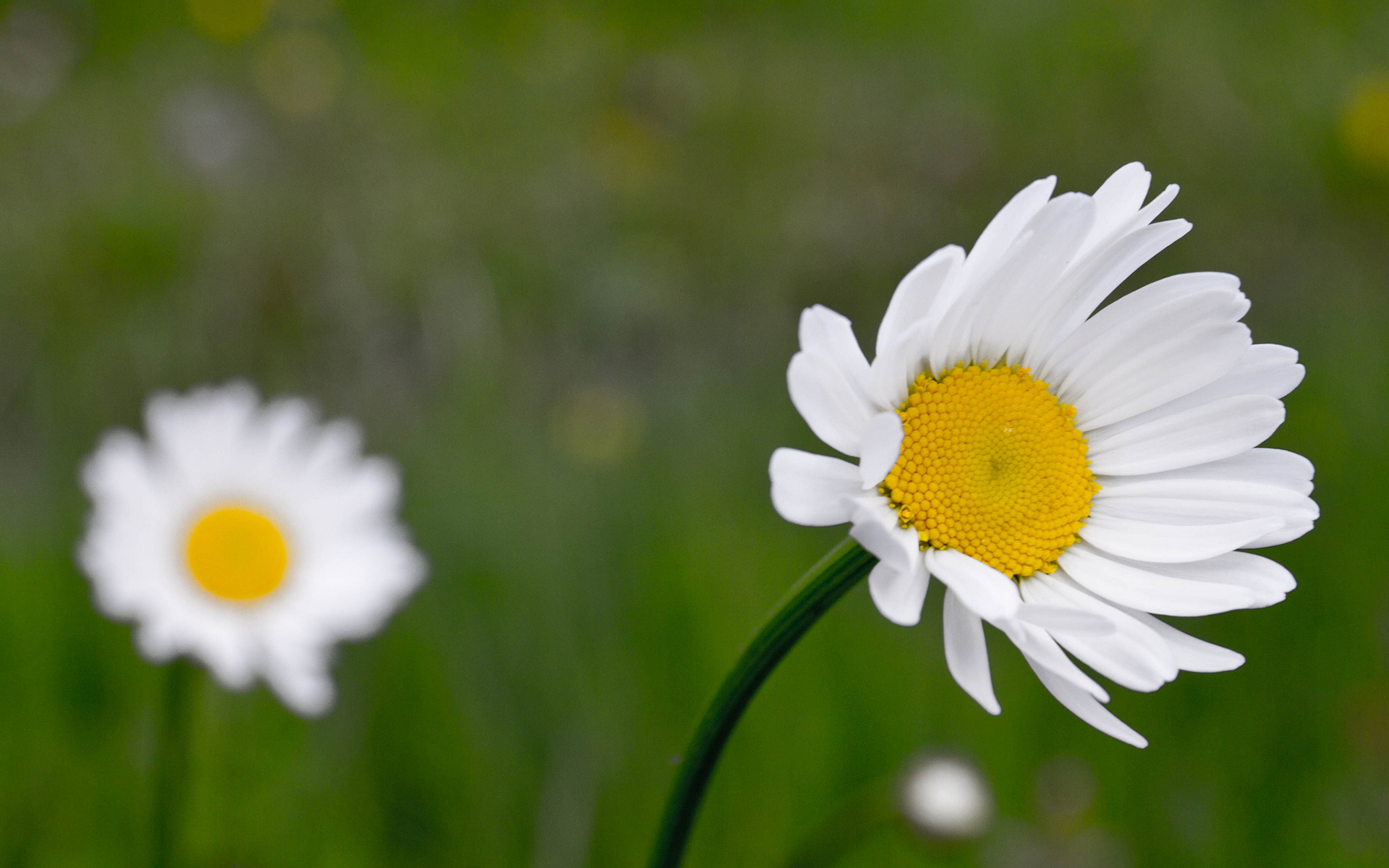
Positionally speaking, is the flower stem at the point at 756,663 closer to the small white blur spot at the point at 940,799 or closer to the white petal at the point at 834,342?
the white petal at the point at 834,342

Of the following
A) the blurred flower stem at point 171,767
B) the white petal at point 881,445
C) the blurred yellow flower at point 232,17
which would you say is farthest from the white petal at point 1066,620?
the blurred yellow flower at point 232,17

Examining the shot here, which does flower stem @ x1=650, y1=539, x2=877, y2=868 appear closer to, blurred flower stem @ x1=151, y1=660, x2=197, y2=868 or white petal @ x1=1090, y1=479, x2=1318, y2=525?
white petal @ x1=1090, y1=479, x2=1318, y2=525

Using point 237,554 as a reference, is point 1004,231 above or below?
below

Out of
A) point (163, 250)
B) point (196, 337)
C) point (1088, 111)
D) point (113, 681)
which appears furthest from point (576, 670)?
point (1088, 111)

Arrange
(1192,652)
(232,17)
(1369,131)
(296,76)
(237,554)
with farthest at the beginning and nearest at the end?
(232,17)
(296,76)
(1369,131)
(237,554)
(1192,652)

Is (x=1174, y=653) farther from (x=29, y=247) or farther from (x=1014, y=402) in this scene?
(x=29, y=247)

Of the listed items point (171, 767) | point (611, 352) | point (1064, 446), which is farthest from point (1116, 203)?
point (611, 352)

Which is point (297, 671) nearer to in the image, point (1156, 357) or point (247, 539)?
point (247, 539)
